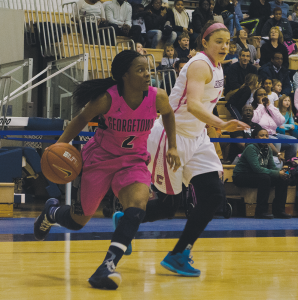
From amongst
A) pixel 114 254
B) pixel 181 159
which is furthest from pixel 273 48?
pixel 114 254

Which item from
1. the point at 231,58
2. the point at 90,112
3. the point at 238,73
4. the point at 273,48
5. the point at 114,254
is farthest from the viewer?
the point at 273,48

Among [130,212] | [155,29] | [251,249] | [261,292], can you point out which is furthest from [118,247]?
[155,29]

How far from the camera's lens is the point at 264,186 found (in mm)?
7242

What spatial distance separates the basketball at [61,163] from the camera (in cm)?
315

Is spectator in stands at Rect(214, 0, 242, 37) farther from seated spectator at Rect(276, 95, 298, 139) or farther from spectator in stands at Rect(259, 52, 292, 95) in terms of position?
seated spectator at Rect(276, 95, 298, 139)

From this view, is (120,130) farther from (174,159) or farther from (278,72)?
(278,72)

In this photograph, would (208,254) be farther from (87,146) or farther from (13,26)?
(13,26)

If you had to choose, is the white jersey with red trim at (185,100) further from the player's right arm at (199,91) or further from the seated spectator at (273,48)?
the seated spectator at (273,48)

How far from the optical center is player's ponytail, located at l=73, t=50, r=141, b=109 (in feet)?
10.4

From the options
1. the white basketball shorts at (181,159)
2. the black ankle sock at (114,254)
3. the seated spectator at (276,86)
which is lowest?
the black ankle sock at (114,254)

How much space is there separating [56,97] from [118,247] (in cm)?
601

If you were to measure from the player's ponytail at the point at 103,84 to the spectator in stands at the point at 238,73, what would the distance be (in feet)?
20.6

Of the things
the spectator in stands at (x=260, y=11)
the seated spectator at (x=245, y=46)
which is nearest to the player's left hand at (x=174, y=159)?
the seated spectator at (x=245, y=46)

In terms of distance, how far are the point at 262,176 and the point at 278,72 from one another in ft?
11.9
